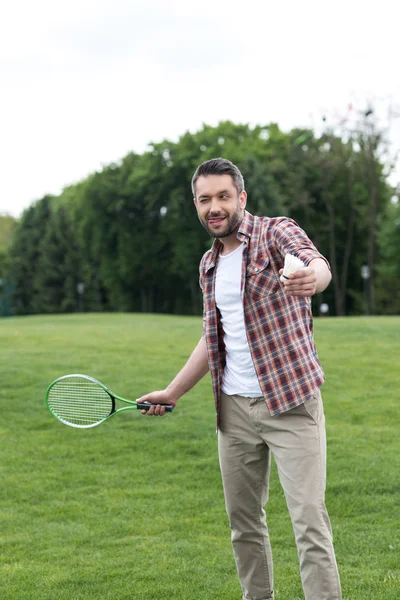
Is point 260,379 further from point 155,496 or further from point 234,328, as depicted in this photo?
point 155,496

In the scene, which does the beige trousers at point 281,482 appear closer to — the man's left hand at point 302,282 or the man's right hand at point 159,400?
the man's right hand at point 159,400

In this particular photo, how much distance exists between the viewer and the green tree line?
162 ft

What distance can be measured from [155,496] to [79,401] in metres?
3.07

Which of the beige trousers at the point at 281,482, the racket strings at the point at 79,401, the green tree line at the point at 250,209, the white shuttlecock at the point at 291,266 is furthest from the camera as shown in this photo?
the green tree line at the point at 250,209

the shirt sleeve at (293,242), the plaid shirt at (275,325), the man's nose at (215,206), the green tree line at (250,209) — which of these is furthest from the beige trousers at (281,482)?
the green tree line at (250,209)

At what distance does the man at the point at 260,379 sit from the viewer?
12.4 ft

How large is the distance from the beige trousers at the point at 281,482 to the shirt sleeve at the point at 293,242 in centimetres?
79

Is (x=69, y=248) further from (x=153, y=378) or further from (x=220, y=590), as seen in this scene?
(x=220, y=590)

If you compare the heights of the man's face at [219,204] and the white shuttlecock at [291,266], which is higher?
the man's face at [219,204]

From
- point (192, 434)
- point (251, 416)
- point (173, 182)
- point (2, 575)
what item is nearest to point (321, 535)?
point (251, 416)

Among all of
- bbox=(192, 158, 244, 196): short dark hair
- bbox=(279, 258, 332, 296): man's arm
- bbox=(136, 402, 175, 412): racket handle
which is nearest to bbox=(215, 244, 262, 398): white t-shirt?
bbox=(192, 158, 244, 196): short dark hair

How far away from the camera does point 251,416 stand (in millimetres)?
4000

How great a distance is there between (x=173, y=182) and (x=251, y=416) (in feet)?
164

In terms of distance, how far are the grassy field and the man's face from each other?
2689 millimetres
